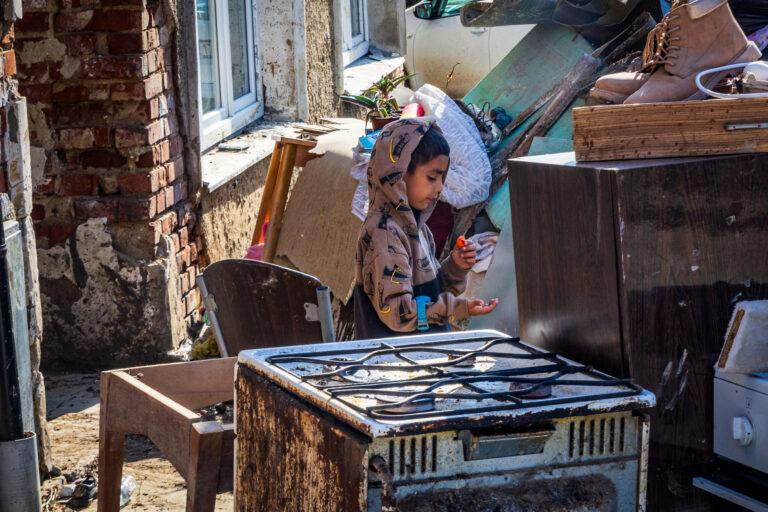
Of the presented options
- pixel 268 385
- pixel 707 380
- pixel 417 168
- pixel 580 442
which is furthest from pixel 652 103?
pixel 417 168

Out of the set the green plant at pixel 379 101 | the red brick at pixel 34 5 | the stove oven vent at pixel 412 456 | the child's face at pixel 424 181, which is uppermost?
the red brick at pixel 34 5

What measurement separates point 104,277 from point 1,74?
5.87 ft

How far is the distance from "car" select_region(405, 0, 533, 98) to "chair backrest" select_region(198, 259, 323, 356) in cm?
858

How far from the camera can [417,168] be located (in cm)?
340

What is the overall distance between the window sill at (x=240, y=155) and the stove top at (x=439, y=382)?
361 centimetres

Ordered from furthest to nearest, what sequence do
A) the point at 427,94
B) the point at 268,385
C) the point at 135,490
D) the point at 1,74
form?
the point at 427,94
the point at 135,490
the point at 1,74
the point at 268,385

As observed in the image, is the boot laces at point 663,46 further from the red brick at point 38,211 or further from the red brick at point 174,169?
the red brick at point 38,211

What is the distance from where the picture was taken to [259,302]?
326 centimetres

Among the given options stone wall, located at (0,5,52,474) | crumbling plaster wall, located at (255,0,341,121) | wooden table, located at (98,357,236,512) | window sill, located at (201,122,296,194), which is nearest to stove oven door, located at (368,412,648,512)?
wooden table, located at (98,357,236,512)

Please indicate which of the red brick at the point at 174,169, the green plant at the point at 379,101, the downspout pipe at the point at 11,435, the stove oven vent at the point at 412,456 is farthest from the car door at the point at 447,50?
the stove oven vent at the point at 412,456

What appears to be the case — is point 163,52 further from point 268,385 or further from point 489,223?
point 268,385

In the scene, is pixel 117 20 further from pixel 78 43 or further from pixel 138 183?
pixel 138 183

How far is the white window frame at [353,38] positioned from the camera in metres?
9.95

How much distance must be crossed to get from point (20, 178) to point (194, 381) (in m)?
1.25
